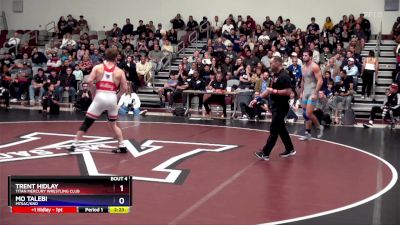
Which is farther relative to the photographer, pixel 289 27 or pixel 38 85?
pixel 289 27

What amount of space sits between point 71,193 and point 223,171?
4.05 m

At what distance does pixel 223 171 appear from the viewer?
316 inches

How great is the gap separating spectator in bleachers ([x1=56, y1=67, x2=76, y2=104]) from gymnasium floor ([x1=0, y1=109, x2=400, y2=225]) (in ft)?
16.8

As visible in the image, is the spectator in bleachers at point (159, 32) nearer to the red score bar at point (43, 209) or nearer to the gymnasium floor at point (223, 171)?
the gymnasium floor at point (223, 171)

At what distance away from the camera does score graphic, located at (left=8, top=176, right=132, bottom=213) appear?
416 cm

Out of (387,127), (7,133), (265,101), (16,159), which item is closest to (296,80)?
(265,101)

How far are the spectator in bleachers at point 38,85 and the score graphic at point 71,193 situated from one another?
14.0 meters

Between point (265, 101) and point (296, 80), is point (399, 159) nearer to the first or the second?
point (265, 101)

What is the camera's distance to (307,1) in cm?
2155

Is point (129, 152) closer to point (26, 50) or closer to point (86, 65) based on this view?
point (86, 65)

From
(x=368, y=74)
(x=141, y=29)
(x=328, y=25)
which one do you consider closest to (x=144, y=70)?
(x=141, y=29)

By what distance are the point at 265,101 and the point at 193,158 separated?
643cm

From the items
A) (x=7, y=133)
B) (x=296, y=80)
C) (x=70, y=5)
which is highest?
(x=70, y=5)

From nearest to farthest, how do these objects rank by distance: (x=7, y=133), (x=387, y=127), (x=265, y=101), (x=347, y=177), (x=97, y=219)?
(x=97, y=219)
(x=347, y=177)
(x=7, y=133)
(x=387, y=127)
(x=265, y=101)
